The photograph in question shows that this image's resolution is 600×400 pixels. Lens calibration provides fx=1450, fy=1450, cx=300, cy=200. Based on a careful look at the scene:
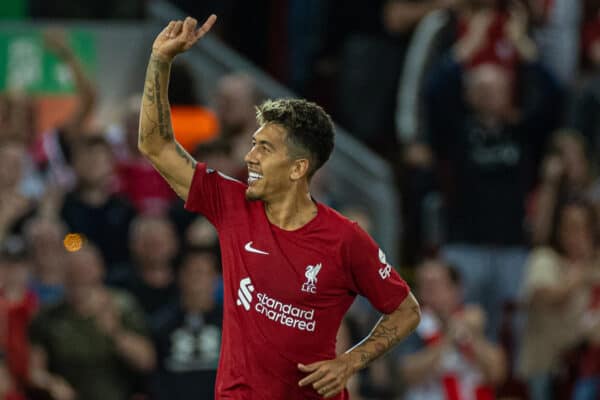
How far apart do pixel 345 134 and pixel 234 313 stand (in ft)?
19.4

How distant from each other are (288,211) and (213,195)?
32 cm

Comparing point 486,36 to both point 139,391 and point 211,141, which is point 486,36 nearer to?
point 211,141

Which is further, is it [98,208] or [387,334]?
[98,208]

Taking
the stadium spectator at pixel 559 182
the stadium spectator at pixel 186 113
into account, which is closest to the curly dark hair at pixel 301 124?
the stadium spectator at pixel 186 113

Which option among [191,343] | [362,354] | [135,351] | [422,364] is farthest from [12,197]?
[362,354]

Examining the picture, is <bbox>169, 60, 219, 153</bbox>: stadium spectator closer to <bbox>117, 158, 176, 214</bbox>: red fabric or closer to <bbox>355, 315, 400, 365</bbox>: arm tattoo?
<bbox>117, 158, 176, 214</bbox>: red fabric

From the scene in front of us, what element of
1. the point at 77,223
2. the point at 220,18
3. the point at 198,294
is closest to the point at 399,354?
the point at 198,294

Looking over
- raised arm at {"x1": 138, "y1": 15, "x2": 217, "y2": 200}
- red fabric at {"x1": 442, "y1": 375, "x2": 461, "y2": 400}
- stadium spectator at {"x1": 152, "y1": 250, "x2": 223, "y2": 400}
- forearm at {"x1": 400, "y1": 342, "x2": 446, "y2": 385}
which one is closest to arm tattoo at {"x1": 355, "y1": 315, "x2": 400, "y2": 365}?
raised arm at {"x1": 138, "y1": 15, "x2": 217, "y2": 200}

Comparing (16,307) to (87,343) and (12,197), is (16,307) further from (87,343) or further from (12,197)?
(12,197)

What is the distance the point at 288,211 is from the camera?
20.0ft

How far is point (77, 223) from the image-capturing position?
32.0 feet

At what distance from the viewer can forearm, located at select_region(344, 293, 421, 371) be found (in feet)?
19.8

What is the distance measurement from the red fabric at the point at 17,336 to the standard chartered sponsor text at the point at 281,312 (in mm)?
3456

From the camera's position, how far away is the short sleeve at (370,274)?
6055 millimetres
